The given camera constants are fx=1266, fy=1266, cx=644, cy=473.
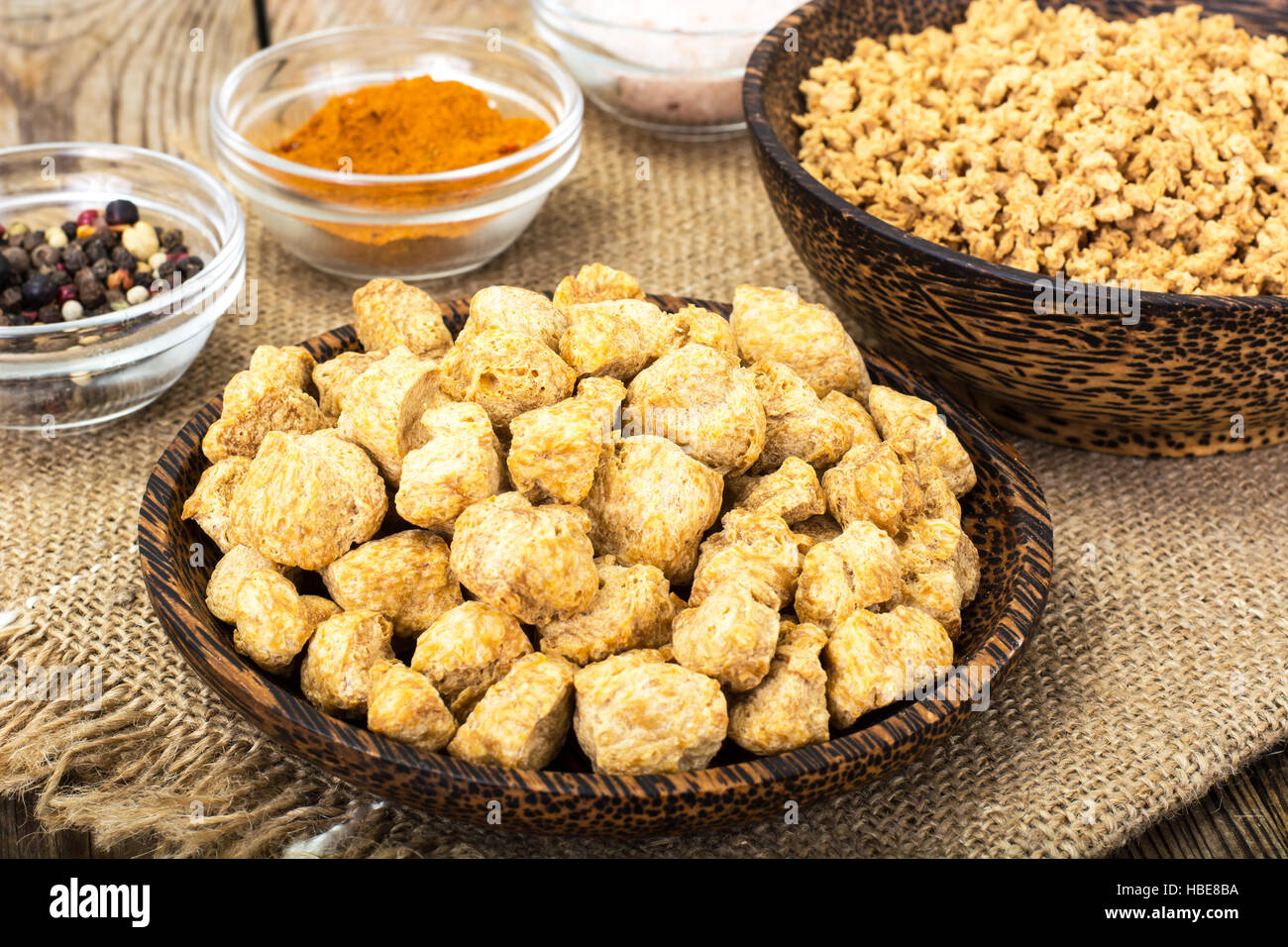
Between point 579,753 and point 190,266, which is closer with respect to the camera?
point 579,753

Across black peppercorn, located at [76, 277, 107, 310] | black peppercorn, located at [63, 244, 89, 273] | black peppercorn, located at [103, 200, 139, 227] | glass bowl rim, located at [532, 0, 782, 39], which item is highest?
glass bowl rim, located at [532, 0, 782, 39]

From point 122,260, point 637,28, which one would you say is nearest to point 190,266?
point 122,260

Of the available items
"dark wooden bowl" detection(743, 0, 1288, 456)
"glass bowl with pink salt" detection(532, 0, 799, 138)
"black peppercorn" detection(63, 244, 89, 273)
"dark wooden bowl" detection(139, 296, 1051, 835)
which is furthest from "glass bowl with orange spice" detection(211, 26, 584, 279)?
"dark wooden bowl" detection(139, 296, 1051, 835)

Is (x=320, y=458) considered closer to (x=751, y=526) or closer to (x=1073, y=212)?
(x=751, y=526)

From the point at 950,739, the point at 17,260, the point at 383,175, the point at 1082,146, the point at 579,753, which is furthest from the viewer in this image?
the point at 383,175

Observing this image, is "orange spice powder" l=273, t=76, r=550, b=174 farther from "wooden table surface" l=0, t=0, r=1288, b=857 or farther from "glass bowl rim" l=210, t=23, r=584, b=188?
"wooden table surface" l=0, t=0, r=1288, b=857

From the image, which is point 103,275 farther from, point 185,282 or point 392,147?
point 392,147

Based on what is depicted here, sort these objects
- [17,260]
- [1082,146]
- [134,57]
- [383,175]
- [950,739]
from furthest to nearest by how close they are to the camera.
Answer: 1. [134,57]
2. [383,175]
3. [17,260]
4. [1082,146]
5. [950,739]
